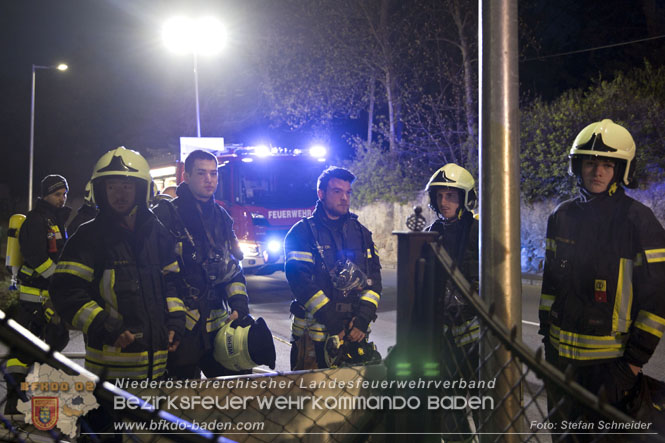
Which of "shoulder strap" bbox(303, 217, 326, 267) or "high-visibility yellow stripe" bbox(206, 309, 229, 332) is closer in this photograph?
"high-visibility yellow stripe" bbox(206, 309, 229, 332)

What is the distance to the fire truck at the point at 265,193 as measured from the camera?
12.2m

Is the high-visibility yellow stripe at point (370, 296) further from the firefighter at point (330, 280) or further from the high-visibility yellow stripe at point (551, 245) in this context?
the high-visibility yellow stripe at point (551, 245)

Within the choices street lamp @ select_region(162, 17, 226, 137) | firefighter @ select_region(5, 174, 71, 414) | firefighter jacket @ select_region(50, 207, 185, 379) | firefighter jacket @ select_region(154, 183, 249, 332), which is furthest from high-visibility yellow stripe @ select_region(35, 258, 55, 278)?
street lamp @ select_region(162, 17, 226, 137)

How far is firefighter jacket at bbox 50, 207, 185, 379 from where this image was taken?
110 inches

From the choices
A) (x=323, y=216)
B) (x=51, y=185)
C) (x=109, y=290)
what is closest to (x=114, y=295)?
(x=109, y=290)

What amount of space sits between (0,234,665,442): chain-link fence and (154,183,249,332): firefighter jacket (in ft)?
3.36

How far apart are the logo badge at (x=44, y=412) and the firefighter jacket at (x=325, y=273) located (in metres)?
1.55

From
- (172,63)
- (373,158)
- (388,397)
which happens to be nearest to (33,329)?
(388,397)

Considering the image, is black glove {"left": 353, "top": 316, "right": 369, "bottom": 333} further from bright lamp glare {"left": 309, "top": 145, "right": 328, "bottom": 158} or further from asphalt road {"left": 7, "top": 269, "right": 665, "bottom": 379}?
bright lamp glare {"left": 309, "top": 145, "right": 328, "bottom": 158}

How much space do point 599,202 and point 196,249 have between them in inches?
97.5

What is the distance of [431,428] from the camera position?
1.87 metres

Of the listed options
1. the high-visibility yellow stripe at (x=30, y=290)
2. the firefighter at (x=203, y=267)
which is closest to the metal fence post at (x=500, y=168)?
the firefighter at (x=203, y=267)

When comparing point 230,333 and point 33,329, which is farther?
point 33,329

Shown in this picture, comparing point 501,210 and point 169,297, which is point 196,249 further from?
point 501,210
